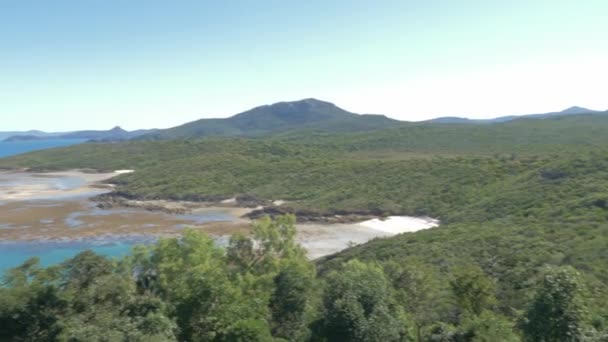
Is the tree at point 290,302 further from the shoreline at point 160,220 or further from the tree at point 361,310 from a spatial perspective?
the shoreline at point 160,220

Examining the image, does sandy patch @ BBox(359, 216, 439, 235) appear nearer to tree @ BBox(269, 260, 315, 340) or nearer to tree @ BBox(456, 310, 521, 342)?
tree @ BBox(269, 260, 315, 340)

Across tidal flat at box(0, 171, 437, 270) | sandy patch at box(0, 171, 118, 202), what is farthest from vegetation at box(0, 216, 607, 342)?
sandy patch at box(0, 171, 118, 202)

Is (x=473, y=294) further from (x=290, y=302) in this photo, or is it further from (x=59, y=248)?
(x=59, y=248)

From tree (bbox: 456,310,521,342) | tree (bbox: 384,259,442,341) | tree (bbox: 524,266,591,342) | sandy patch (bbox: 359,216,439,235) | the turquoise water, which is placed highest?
tree (bbox: 524,266,591,342)

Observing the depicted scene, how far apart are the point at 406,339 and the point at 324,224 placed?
154ft

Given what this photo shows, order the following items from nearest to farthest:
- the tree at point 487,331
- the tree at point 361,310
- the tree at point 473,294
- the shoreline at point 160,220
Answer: the tree at point 487,331 → the tree at point 361,310 → the tree at point 473,294 → the shoreline at point 160,220

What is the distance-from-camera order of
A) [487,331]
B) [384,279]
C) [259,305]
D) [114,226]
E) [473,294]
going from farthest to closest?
[114,226], [473,294], [384,279], [259,305], [487,331]

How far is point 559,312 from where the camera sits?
47.4 feet

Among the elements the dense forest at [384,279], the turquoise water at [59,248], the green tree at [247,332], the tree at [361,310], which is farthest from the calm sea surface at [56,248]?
the green tree at [247,332]

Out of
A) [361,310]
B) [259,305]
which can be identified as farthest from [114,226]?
[361,310]

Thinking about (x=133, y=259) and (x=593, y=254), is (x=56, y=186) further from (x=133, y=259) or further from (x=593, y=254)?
(x=593, y=254)

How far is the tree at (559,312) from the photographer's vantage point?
14086mm

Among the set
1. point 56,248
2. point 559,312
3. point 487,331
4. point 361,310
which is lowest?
point 56,248

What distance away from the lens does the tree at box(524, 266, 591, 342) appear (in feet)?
46.2
